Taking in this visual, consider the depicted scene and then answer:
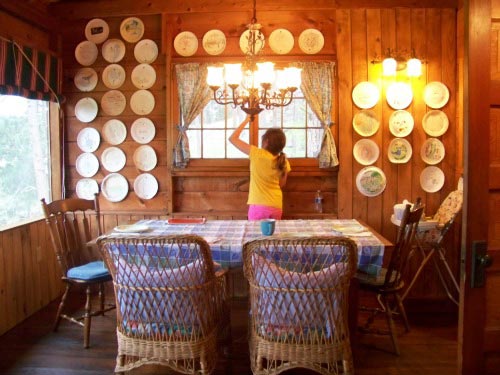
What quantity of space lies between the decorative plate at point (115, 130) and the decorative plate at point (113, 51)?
55cm

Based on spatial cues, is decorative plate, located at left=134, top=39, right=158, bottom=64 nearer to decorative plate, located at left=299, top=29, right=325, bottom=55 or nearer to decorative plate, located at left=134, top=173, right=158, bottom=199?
decorative plate, located at left=134, top=173, right=158, bottom=199

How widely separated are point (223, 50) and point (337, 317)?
265 cm

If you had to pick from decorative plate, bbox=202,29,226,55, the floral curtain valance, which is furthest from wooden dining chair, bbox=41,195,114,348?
decorative plate, bbox=202,29,226,55

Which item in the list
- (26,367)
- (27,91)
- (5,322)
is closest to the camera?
(26,367)

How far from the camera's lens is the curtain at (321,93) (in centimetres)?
402

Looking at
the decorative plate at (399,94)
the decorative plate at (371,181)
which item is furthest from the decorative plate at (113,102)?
the decorative plate at (399,94)

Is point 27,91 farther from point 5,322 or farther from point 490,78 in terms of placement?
point 490,78

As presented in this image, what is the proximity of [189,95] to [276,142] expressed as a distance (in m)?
1.07

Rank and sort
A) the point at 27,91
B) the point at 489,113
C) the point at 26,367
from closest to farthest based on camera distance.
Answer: the point at 489,113, the point at 26,367, the point at 27,91

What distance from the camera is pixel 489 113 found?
62.7 inches

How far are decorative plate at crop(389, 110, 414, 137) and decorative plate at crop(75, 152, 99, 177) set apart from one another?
2631 millimetres

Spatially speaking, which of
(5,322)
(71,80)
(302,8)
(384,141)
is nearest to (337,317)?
(384,141)

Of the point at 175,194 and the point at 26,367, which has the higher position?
the point at 175,194

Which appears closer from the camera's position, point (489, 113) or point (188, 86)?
point (489, 113)
